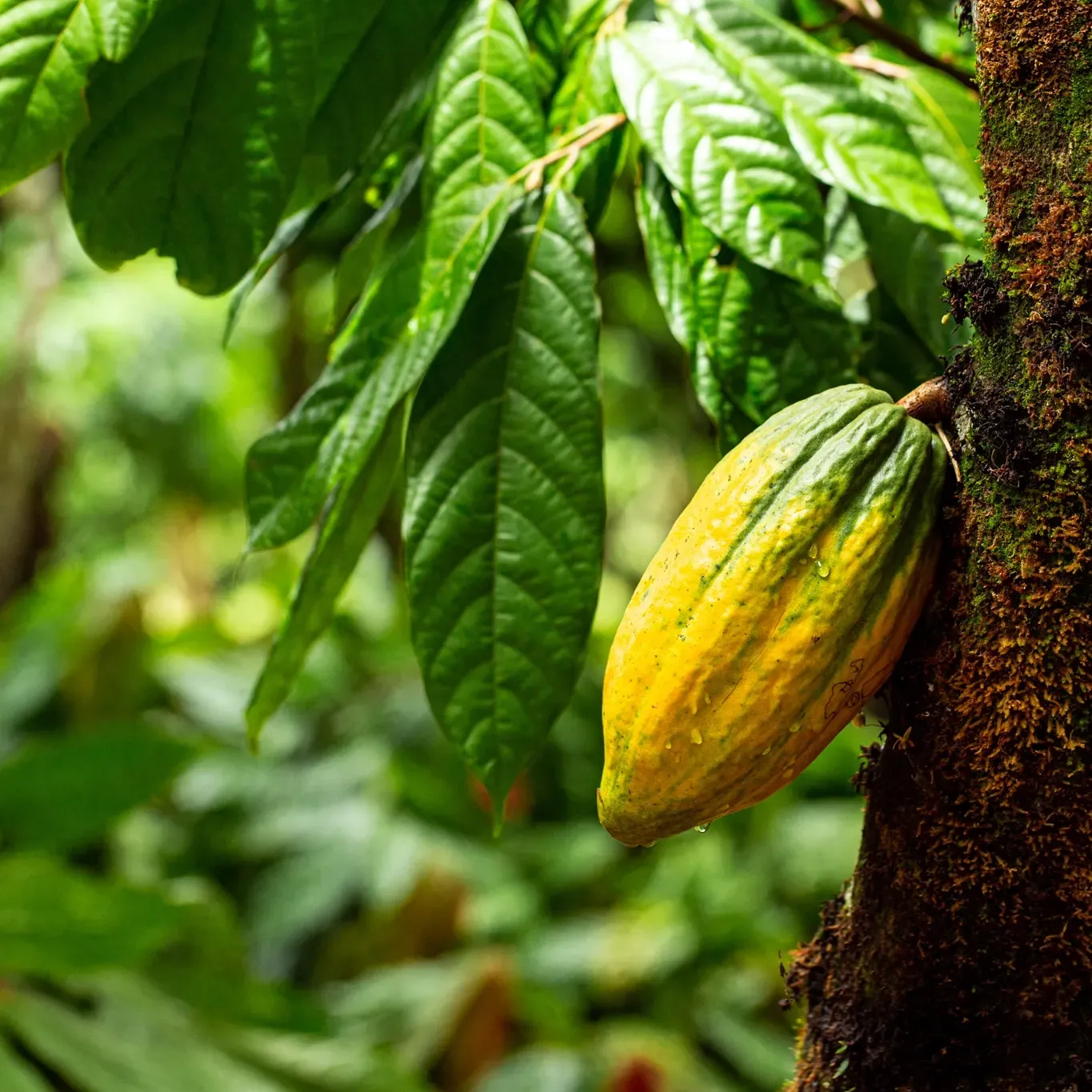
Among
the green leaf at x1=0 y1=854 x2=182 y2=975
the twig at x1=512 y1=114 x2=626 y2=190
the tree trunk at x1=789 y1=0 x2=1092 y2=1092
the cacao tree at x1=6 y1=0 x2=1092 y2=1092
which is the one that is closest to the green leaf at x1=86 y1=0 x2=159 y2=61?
the cacao tree at x1=6 y1=0 x2=1092 y2=1092

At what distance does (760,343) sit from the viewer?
2.84ft

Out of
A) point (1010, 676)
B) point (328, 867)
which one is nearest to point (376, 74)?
point (1010, 676)

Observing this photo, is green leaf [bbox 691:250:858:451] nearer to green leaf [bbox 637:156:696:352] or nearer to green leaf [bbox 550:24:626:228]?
green leaf [bbox 637:156:696:352]

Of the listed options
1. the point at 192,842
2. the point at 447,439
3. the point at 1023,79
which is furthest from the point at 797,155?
the point at 192,842

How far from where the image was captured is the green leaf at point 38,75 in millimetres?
757

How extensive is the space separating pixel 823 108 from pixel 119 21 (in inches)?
19.6

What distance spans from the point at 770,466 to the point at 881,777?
0.20 m

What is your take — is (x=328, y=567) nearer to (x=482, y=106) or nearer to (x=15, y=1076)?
(x=482, y=106)

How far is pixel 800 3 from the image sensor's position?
1.16 meters

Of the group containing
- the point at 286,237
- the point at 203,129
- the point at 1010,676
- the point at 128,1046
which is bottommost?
the point at 128,1046

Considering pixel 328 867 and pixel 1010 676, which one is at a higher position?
pixel 1010 676

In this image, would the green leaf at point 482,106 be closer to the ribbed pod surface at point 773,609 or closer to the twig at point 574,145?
the twig at point 574,145

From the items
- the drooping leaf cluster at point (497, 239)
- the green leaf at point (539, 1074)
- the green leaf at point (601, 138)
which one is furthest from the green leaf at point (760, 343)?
the green leaf at point (539, 1074)

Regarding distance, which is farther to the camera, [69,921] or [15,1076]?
[69,921]
